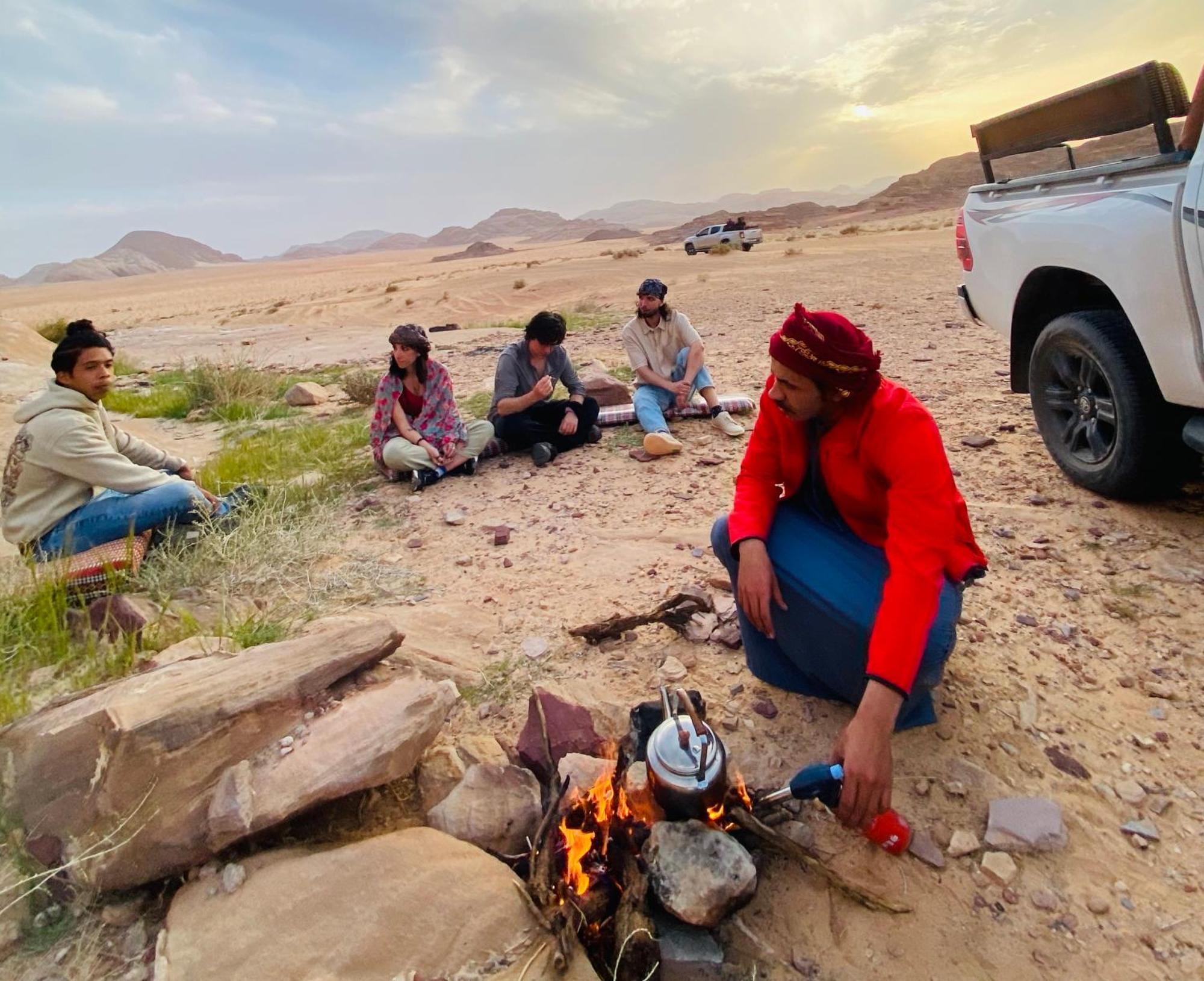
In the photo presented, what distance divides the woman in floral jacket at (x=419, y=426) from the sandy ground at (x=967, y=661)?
7.4 inches

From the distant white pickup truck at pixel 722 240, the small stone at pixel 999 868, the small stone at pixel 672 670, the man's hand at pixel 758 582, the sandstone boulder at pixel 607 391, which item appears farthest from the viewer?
the distant white pickup truck at pixel 722 240

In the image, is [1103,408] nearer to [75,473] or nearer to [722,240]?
[75,473]

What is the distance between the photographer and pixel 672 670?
2.69 m

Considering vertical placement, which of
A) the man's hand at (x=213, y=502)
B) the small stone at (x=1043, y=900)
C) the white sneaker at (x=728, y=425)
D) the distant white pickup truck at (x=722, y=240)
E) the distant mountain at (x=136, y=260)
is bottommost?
the small stone at (x=1043, y=900)

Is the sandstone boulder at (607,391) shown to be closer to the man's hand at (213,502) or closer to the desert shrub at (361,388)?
the desert shrub at (361,388)

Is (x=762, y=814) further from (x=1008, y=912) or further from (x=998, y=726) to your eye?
(x=998, y=726)

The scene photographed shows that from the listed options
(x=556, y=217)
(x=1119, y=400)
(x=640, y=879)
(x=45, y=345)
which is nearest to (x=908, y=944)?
(x=640, y=879)

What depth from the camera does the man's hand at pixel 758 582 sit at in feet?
6.98

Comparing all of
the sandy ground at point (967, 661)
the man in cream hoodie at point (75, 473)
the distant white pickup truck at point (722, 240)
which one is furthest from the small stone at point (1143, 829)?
the distant white pickup truck at point (722, 240)

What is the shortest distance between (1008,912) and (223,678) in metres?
2.19

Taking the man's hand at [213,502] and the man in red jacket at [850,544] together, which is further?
the man's hand at [213,502]

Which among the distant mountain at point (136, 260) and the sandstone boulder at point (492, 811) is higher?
the distant mountain at point (136, 260)

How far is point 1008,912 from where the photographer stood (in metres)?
1.75

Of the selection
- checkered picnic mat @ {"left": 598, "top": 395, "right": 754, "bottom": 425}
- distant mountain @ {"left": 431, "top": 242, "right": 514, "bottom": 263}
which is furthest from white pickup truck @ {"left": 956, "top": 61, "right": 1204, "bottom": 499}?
distant mountain @ {"left": 431, "top": 242, "right": 514, "bottom": 263}
